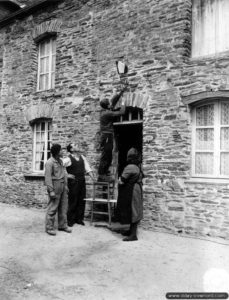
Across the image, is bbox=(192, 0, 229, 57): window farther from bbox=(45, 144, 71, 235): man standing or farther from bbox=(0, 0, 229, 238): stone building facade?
bbox=(45, 144, 71, 235): man standing

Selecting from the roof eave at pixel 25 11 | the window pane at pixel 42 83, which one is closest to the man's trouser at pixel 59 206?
the window pane at pixel 42 83

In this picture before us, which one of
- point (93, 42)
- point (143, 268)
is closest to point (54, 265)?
point (143, 268)

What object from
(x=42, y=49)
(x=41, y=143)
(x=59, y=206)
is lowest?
(x=59, y=206)

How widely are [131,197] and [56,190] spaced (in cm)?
164

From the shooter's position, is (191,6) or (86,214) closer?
(191,6)

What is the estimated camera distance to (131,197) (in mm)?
7297

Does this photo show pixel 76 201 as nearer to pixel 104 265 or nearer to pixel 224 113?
pixel 104 265

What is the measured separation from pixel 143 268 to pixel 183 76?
14.3ft

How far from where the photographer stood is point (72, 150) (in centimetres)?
848

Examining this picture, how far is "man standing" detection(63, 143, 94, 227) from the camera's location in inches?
330

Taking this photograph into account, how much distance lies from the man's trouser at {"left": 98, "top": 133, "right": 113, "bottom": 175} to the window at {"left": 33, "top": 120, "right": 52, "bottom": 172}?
2.66 m

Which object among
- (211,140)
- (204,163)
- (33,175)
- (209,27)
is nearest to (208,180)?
(204,163)

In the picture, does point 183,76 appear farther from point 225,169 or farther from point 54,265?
point 54,265

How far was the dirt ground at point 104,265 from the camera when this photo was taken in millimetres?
4824
